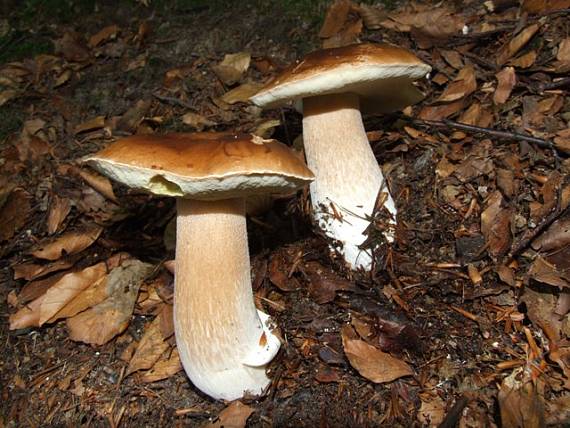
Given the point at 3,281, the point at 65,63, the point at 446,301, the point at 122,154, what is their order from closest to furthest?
the point at 122,154
the point at 446,301
the point at 3,281
the point at 65,63

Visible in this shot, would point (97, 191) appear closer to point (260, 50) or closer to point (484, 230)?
point (260, 50)

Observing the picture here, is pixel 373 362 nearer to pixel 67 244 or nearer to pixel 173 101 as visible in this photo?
pixel 67 244

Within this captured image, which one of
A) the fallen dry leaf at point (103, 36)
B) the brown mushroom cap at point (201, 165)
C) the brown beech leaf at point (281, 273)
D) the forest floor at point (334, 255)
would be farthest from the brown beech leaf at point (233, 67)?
the brown mushroom cap at point (201, 165)

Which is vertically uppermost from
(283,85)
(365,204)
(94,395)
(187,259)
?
(283,85)

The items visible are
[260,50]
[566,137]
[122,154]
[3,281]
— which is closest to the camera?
[122,154]

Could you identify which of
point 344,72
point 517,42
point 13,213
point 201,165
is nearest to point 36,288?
point 13,213

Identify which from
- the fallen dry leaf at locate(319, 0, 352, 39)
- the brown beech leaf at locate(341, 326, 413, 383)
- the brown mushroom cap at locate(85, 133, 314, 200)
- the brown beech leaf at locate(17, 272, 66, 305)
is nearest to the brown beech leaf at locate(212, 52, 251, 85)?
the fallen dry leaf at locate(319, 0, 352, 39)

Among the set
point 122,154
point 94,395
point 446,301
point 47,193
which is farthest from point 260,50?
point 94,395
